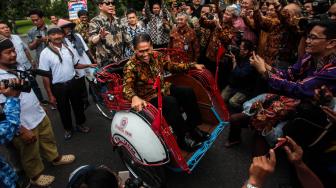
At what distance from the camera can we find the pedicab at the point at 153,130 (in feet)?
8.73

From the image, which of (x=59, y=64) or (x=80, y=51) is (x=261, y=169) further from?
(x=80, y=51)

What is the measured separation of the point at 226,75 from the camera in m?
5.22

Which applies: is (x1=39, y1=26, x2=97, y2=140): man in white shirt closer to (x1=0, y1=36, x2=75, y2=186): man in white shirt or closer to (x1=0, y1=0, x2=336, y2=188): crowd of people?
(x1=0, y1=0, x2=336, y2=188): crowd of people

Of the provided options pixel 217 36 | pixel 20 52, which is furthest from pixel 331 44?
pixel 20 52

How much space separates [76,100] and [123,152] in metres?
1.64

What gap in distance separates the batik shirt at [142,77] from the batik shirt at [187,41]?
164 cm

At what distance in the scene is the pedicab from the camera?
105 inches

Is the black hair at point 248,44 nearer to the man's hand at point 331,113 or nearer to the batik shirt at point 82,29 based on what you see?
the man's hand at point 331,113

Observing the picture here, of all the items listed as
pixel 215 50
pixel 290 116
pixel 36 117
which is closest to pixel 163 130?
pixel 290 116

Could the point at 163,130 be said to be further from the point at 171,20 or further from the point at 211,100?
the point at 171,20

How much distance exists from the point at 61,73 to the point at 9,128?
78.7 inches

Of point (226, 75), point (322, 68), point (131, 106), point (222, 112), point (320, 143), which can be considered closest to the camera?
point (320, 143)

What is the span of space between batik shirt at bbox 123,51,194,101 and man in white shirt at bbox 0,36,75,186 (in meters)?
1.08

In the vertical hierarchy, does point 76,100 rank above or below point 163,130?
below
